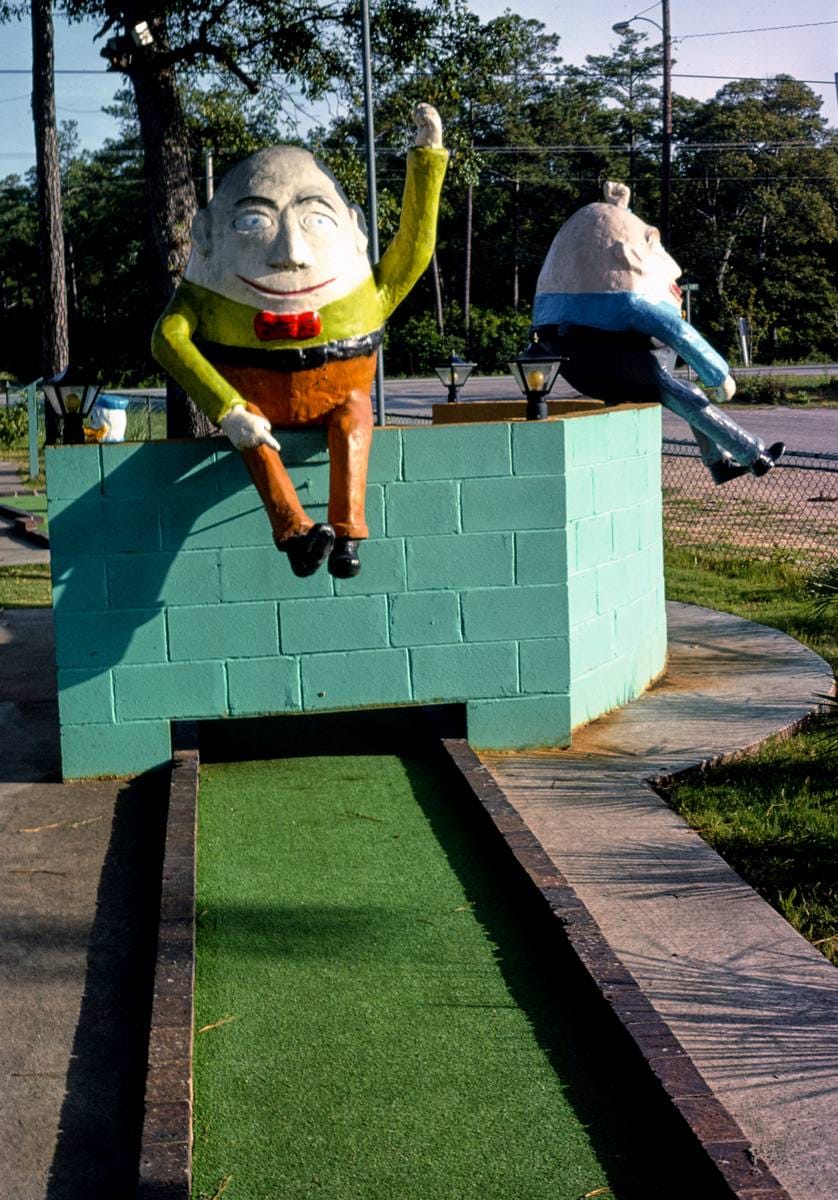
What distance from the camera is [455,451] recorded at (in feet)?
21.1

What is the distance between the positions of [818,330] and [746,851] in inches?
1794

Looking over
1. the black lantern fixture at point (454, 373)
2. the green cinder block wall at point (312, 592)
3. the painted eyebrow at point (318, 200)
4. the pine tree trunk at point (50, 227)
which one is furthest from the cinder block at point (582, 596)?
the pine tree trunk at point (50, 227)

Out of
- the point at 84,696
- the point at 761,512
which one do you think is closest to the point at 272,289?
the point at 84,696

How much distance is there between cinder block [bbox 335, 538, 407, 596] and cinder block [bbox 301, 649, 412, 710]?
284mm

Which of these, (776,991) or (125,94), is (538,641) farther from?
(125,94)

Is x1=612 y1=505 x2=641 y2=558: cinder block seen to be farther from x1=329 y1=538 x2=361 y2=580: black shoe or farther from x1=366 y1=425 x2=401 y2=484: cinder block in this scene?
x1=329 y1=538 x2=361 y2=580: black shoe

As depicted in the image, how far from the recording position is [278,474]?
5.70 m

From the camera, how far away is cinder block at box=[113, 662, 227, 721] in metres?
6.32

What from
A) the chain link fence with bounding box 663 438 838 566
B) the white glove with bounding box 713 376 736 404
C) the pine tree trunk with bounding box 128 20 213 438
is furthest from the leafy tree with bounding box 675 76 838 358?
the white glove with bounding box 713 376 736 404

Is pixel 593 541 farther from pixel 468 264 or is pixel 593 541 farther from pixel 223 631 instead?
pixel 468 264

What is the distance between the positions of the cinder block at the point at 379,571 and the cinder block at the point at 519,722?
679mm

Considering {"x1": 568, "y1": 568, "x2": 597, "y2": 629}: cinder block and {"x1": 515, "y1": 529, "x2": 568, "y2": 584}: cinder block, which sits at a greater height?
{"x1": 515, "y1": 529, "x2": 568, "y2": 584}: cinder block

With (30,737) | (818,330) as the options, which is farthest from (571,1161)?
(818,330)

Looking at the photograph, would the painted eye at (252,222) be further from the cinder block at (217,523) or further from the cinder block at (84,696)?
the cinder block at (84,696)
